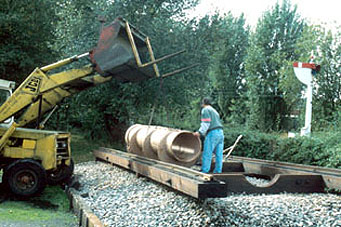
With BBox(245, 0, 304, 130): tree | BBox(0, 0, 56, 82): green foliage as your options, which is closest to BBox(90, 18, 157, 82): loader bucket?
BBox(0, 0, 56, 82): green foliage

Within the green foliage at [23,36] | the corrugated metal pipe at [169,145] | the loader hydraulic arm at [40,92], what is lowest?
the corrugated metal pipe at [169,145]

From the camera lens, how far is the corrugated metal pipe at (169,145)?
366 inches

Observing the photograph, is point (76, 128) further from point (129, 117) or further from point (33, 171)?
point (33, 171)

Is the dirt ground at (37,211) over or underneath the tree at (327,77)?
underneath

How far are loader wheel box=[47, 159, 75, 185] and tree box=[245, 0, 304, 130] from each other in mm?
18358

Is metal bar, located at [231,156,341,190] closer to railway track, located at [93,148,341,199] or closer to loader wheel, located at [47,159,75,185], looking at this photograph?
railway track, located at [93,148,341,199]

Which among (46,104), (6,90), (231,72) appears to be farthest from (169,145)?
(231,72)

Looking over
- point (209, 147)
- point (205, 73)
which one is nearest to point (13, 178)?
point (209, 147)

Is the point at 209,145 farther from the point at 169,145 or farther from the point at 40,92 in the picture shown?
the point at 40,92

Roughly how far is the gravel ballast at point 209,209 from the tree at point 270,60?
1912 cm

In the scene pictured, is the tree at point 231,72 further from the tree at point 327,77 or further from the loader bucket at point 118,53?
the loader bucket at point 118,53

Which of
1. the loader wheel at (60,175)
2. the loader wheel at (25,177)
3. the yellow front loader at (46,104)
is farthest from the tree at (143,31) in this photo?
the loader wheel at (25,177)

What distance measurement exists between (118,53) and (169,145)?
241 cm

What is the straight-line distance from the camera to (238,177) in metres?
7.40
